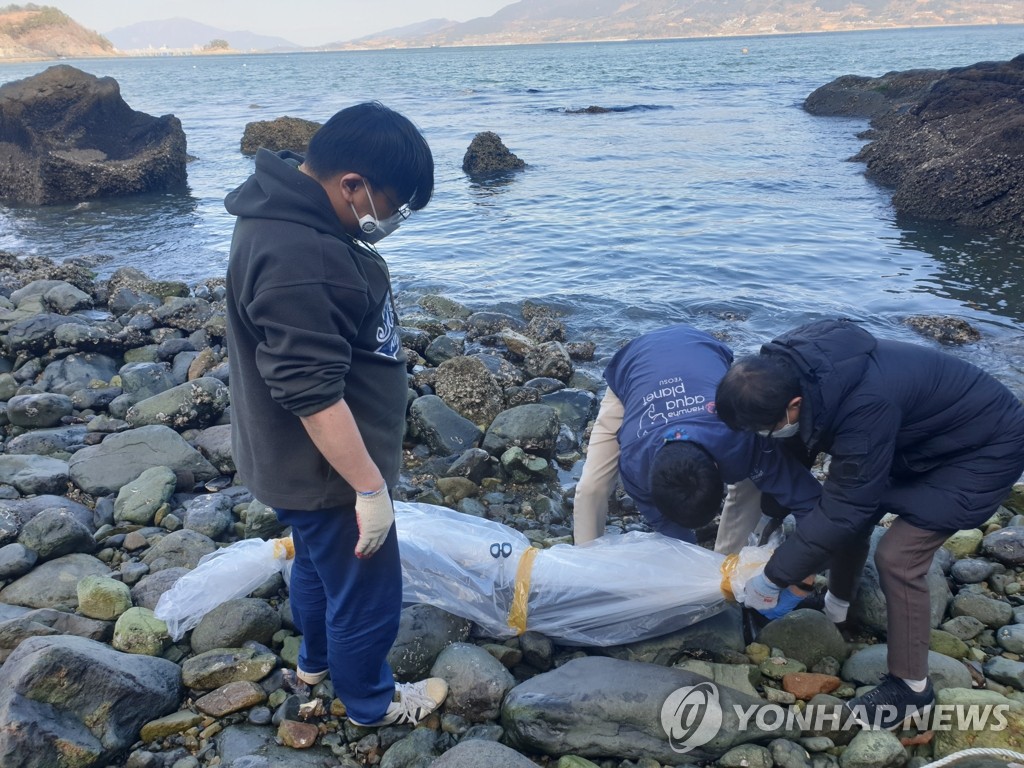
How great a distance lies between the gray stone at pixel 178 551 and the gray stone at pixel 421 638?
47.7 inches

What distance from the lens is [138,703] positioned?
2732 millimetres

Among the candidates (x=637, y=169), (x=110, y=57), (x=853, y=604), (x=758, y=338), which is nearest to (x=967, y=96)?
(x=637, y=169)

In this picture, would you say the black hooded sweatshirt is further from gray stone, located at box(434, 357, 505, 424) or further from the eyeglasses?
gray stone, located at box(434, 357, 505, 424)

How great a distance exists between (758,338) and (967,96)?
1016 centimetres

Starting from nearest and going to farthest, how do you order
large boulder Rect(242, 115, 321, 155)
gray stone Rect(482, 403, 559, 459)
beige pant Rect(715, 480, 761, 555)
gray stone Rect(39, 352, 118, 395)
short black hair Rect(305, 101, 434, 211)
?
short black hair Rect(305, 101, 434, 211)
beige pant Rect(715, 480, 761, 555)
gray stone Rect(482, 403, 559, 459)
gray stone Rect(39, 352, 118, 395)
large boulder Rect(242, 115, 321, 155)

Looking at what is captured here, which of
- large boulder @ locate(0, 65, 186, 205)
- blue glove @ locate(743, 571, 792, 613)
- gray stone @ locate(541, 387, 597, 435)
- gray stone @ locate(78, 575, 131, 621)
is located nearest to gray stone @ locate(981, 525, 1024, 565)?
blue glove @ locate(743, 571, 792, 613)

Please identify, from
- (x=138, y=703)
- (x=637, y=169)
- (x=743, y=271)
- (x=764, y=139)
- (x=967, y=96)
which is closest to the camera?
(x=138, y=703)

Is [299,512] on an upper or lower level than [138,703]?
upper

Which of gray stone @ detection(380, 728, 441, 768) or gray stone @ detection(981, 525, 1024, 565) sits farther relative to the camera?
gray stone @ detection(981, 525, 1024, 565)

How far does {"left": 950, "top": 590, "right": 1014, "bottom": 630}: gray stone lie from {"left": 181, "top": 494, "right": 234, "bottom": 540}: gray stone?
11.8 feet

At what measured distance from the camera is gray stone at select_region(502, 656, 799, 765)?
2725 millimetres

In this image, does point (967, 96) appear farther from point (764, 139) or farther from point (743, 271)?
point (743, 271)

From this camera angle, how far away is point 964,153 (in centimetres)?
1203

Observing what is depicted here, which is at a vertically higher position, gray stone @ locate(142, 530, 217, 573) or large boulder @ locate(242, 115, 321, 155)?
large boulder @ locate(242, 115, 321, 155)
